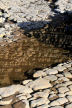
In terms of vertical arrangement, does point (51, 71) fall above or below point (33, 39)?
below

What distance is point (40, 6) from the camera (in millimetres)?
13906

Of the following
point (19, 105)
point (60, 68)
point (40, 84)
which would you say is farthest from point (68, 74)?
point (19, 105)

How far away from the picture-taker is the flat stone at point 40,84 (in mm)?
5898

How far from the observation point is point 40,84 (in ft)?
19.7

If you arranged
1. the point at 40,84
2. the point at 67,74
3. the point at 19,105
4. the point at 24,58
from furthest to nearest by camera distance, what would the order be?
the point at 24,58
the point at 67,74
the point at 40,84
the point at 19,105

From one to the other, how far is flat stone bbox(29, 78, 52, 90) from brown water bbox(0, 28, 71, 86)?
2.19ft

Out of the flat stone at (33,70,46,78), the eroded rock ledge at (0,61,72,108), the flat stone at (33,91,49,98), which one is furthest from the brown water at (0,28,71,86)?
the flat stone at (33,91,49,98)

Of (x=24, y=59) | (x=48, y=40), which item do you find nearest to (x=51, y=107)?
(x=24, y=59)

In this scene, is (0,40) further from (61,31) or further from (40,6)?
(40,6)

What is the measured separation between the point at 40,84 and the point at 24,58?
6.82ft

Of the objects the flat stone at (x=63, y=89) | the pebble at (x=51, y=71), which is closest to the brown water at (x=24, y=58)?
the pebble at (x=51, y=71)

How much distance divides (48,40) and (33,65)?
1.97 metres

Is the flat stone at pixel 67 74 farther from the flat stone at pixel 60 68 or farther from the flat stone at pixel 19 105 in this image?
the flat stone at pixel 19 105

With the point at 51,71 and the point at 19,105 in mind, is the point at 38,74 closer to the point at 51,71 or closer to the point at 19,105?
the point at 51,71
